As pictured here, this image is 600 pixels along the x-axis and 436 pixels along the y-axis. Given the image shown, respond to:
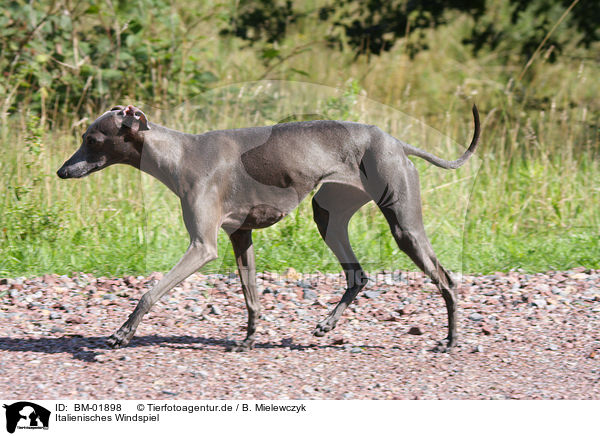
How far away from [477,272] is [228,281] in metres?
1.98

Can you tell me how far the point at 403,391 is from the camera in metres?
3.88

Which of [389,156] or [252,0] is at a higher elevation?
[252,0]

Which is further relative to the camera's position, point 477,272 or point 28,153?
point 28,153

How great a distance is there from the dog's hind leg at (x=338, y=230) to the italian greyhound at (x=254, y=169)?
310 mm

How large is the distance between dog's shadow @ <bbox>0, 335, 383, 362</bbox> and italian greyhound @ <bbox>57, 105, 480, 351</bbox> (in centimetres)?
22

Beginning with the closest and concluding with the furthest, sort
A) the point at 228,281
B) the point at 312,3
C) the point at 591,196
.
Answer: the point at 228,281 → the point at 591,196 → the point at 312,3

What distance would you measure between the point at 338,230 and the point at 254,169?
80 centimetres

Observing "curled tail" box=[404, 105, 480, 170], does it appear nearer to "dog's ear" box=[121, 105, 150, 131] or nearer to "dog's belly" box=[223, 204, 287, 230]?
"dog's belly" box=[223, 204, 287, 230]

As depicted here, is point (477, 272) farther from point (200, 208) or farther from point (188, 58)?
point (188, 58)

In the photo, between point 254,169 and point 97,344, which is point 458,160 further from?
point 97,344

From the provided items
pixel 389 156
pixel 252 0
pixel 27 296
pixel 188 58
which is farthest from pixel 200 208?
pixel 252 0
